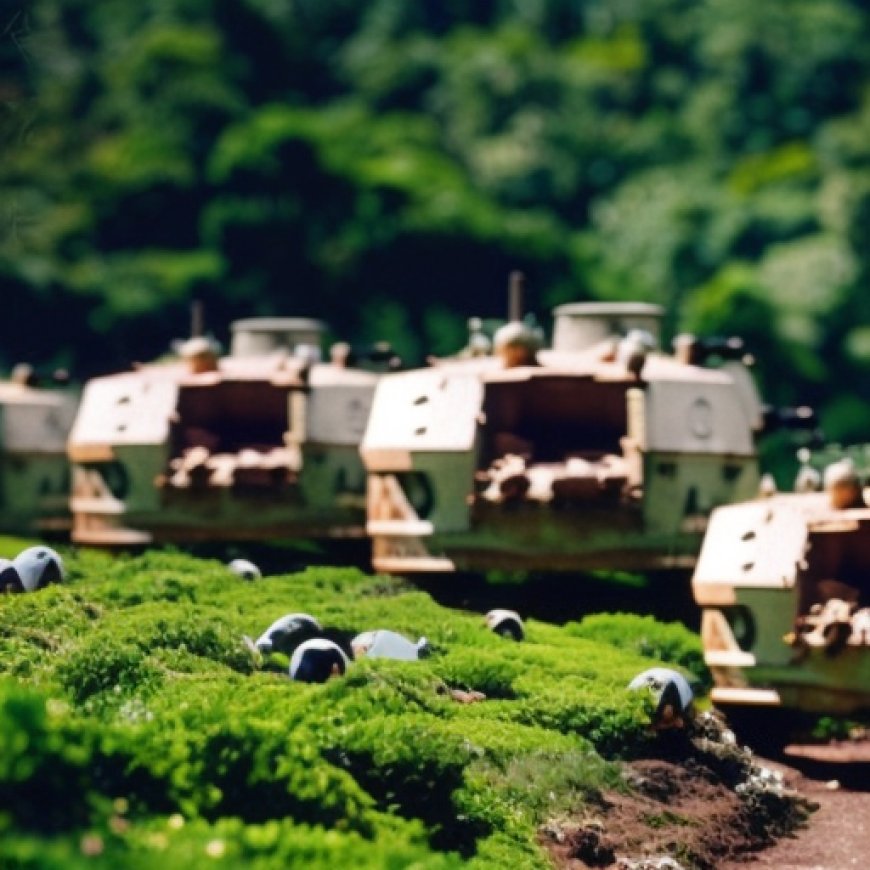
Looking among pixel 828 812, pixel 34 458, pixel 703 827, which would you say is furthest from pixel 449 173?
pixel 703 827

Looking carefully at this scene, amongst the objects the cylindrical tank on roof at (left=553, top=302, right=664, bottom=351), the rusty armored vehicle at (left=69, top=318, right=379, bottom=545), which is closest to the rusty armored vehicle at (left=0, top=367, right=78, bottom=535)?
the rusty armored vehicle at (left=69, top=318, right=379, bottom=545)

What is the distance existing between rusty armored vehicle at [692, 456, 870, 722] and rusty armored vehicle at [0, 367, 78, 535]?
12.5 metres

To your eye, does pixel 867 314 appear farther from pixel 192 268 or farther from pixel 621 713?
pixel 621 713

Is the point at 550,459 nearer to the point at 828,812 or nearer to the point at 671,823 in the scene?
the point at 828,812

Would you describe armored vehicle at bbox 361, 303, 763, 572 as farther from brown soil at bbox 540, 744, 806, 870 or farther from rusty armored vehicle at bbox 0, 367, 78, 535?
rusty armored vehicle at bbox 0, 367, 78, 535

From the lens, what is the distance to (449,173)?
62.0 meters

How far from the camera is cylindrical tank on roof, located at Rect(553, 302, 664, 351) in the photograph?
29.1 m

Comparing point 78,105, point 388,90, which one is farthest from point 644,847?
point 388,90

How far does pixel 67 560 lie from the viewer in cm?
2366

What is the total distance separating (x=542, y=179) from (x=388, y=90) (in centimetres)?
521

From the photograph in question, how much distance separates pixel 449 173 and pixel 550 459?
3588 centimetres

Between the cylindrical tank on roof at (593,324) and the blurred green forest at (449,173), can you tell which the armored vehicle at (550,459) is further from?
the blurred green forest at (449,173)

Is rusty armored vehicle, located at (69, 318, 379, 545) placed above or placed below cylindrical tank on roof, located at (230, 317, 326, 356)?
below

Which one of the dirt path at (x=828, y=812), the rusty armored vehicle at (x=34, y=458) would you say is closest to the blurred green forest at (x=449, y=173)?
the rusty armored vehicle at (x=34, y=458)
